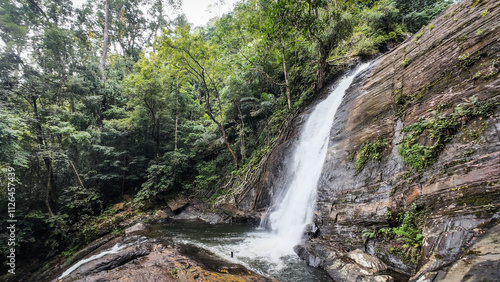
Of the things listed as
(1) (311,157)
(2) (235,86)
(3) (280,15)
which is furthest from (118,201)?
(3) (280,15)

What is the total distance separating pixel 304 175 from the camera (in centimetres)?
810

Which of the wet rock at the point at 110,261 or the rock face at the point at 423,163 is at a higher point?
the rock face at the point at 423,163

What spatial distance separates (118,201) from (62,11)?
19.6 meters

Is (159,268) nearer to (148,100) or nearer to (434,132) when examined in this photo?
(434,132)

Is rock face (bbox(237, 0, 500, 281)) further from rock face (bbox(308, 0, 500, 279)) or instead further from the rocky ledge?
the rocky ledge

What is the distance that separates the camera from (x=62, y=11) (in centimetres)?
1816

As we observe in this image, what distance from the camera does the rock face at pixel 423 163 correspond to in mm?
3309

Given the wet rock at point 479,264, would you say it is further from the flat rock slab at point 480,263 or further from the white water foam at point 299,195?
the white water foam at point 299,195

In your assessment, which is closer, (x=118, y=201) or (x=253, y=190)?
(x=253, y=190)

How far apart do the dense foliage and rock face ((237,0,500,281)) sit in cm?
408

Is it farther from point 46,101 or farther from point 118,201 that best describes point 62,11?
point 118,201

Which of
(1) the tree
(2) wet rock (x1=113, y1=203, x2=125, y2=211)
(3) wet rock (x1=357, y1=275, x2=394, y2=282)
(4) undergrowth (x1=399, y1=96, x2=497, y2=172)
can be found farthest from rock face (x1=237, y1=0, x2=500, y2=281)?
(2) wet rock (x1=113, y1=203, x2=125, y2=211)

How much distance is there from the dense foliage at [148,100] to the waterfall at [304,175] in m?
2.44

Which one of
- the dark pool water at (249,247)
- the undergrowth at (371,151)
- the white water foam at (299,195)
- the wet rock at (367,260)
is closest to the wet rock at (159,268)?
the dark pool water at (249,247)
